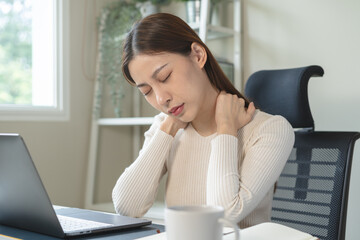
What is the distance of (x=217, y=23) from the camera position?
251 cm

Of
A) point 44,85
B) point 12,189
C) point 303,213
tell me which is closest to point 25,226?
point 12,189

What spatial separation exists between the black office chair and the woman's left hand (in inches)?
4.8

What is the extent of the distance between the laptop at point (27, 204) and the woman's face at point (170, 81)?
357 millimetres

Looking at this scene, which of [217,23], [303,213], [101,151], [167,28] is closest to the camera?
[167,28]

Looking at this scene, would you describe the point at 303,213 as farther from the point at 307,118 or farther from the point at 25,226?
the point at 25,226

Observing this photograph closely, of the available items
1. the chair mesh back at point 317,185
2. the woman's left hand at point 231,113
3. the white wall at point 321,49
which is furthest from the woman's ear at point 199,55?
the white wall at point 321,49

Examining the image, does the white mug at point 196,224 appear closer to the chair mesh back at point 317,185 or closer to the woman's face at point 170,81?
the woman's face at point 170,81

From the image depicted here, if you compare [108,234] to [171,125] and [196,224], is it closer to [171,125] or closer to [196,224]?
[196,224]

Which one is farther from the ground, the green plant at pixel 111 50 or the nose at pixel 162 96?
the green plant at pixel 111 50

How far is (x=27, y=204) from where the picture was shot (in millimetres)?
834

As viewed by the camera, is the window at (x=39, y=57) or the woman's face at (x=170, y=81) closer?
the woman's face at (x=170, y=81)

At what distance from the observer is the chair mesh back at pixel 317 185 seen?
1.20 m

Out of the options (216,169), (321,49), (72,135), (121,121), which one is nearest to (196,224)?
(216,169)

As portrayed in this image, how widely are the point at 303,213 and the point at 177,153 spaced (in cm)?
41
